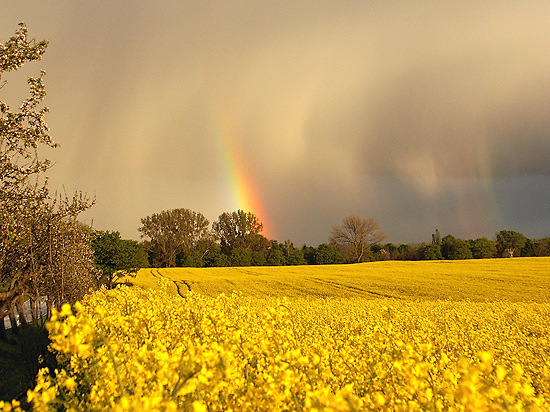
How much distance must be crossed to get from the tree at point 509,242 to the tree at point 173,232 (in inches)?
2103

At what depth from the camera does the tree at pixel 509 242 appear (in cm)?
6481

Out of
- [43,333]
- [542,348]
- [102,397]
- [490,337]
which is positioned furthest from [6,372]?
[542,348]

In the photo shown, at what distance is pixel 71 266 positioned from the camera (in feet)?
48.5

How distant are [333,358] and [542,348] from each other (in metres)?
5.80

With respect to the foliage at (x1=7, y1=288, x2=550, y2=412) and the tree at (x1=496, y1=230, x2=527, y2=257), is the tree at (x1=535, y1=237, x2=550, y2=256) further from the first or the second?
the foliage at (x1=7, y1=288, x2=550, y2=412)

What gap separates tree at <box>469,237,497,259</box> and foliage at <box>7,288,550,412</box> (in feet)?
186

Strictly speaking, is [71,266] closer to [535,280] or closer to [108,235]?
[108,235]

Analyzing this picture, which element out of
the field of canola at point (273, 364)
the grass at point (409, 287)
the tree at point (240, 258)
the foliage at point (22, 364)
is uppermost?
the tree at point (240, 258)

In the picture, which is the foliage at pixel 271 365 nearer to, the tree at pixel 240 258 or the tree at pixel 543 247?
the tree at pixel 240 258

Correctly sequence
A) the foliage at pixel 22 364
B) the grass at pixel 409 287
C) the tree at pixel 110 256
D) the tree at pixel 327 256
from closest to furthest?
the foliage at pixel 22 364 < the grass at pixel 409 287 < the tree at pixel 110 256 < the tree at pixel 327 256

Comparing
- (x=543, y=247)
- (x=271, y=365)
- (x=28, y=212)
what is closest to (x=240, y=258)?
(x=543, y=247)

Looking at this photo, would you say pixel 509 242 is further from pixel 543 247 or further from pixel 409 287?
pixel 409 287

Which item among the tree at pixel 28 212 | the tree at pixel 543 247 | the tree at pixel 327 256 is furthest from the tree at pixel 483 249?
the tree at pixel 28 212

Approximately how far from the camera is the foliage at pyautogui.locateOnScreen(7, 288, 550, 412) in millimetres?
2242
